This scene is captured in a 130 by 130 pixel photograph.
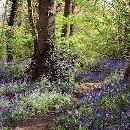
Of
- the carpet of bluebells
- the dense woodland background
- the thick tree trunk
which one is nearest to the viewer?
the carpet of bluebells

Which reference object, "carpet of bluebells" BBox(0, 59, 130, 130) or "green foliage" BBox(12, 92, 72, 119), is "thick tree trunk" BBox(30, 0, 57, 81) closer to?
"carpet of bluebells" BBox(0, 59, 130, 130)

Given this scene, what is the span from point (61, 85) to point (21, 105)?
299cm

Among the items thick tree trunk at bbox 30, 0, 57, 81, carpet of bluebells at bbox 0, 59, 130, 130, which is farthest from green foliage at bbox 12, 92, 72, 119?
thick tree trunk at bbox 30, 0, 57, 81

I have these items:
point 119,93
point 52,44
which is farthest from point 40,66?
point 119,93

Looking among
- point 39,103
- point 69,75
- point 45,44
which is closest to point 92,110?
point 39,103

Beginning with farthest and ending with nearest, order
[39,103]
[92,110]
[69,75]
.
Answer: [69,75]
[39,103]
[92,110]

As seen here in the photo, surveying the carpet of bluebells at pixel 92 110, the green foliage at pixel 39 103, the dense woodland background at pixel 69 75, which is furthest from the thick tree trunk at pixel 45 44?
the green foliage at pixel 39 103

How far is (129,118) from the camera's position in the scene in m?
6.33

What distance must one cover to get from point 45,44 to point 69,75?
1471 millimetres

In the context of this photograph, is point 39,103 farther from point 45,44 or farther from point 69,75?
point 45,44

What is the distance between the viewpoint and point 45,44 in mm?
14500

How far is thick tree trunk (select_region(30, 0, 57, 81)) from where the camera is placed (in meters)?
14.2

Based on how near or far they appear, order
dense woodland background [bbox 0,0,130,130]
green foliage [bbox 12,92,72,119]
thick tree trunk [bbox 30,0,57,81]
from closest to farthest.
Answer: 1. dense woodland background [bbox 0,0,130,130]
2. green foliage [bbox 12,92,72,119]
3. thick tree trunk [bbox 30,0,57,81]

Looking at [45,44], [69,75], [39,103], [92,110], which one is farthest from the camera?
[45,44]
